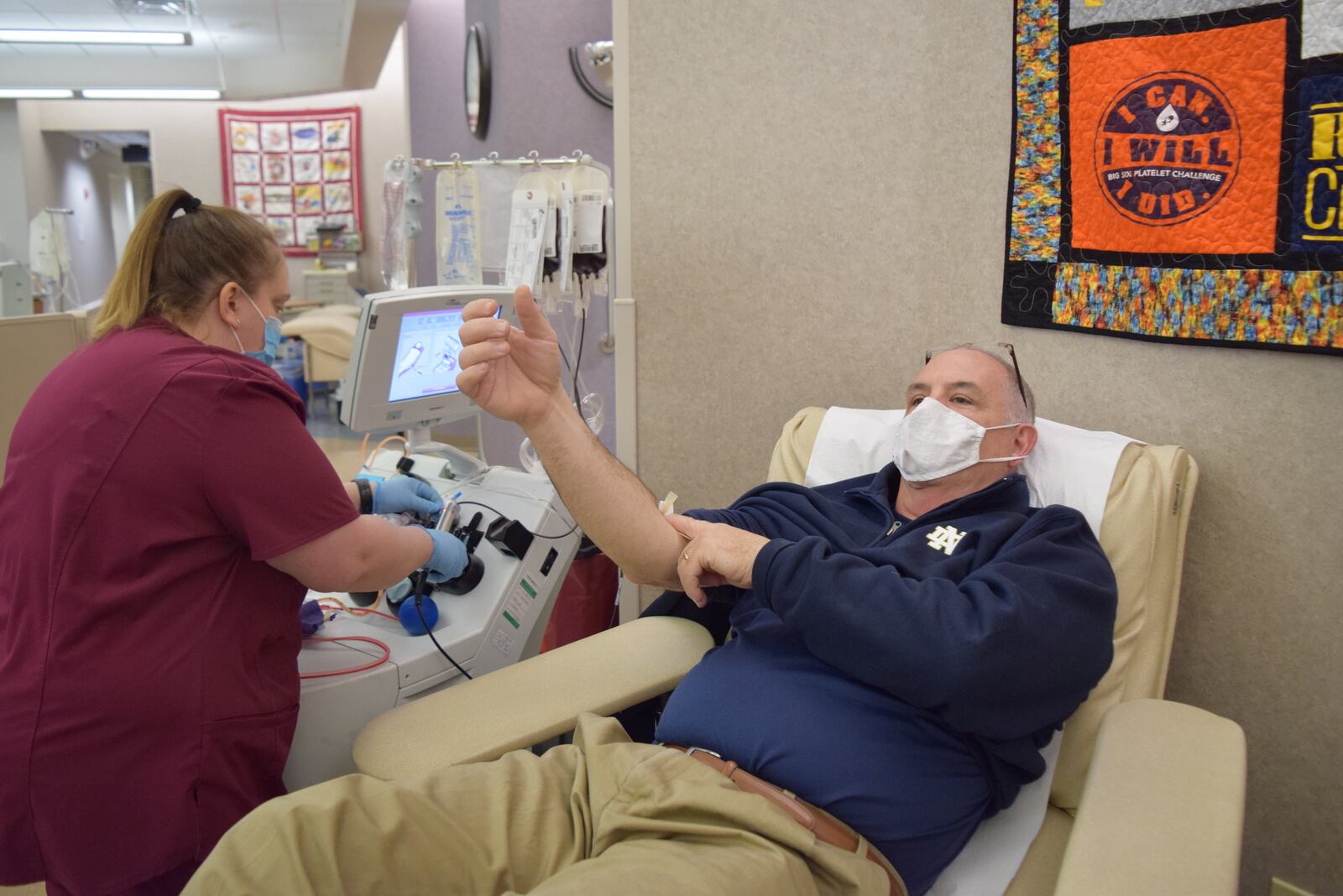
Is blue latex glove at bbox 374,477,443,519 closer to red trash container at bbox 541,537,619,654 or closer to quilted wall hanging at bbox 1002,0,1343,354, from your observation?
red trash container at bbox 541,537,619,654

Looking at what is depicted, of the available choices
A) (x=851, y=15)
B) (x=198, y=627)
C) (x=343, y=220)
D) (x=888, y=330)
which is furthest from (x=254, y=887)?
(x=343, y=220)

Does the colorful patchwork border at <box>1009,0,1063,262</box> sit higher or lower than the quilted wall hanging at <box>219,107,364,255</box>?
lower

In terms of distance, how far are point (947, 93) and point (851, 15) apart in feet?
0.91

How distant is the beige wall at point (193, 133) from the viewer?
874 centimetres

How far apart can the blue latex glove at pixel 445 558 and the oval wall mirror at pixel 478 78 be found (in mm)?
3271

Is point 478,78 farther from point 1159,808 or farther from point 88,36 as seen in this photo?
point 88,36

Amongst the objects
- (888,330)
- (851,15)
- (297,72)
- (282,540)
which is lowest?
(282,540)

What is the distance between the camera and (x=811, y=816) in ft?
3.90

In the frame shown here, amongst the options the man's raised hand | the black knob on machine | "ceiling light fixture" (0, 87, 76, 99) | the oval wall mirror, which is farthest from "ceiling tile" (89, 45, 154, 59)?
the man's raised hand

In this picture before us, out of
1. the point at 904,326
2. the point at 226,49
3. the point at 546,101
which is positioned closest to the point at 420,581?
the point at 904,326

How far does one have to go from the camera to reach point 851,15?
1.92m

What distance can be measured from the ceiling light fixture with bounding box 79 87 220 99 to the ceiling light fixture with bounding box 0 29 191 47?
0.69 meters

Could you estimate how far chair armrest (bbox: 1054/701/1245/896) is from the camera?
0.95 meters

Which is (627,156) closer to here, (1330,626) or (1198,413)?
(1198,413)
